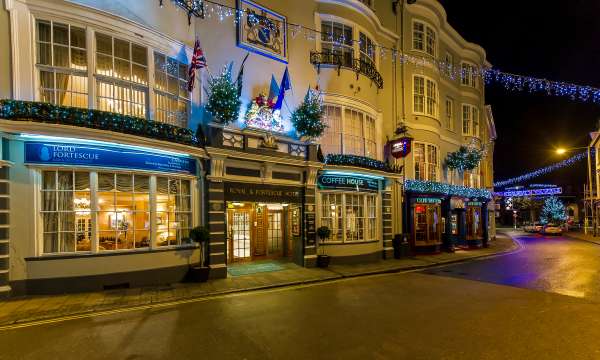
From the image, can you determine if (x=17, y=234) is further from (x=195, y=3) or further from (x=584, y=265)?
(x=584, y=265)

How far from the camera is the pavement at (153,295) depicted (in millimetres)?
8062

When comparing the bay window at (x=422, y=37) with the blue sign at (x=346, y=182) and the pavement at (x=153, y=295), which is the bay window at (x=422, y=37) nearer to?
the blue sign at (x=346, y=182)

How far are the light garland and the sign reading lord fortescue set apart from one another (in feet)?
25.6

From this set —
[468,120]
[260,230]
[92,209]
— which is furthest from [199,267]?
[468,120]

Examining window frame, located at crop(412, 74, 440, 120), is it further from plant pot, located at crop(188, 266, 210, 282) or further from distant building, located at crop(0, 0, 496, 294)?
plant pot, located at crop(188, 266, 210, 282)

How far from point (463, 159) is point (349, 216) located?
11364mm

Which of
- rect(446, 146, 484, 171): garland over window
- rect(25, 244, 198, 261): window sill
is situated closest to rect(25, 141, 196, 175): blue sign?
rect(25, 244, 198, 261): window sill

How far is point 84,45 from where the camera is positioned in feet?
34.4

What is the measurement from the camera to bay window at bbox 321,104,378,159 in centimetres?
1666

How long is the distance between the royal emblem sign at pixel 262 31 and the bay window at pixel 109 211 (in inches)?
253

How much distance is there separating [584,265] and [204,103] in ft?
58.8

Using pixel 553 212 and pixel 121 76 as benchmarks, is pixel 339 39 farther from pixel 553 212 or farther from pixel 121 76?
pixel 553 212

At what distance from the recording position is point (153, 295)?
980cm

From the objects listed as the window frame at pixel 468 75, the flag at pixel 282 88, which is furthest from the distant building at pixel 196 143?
the window frame at pixel 468 75
